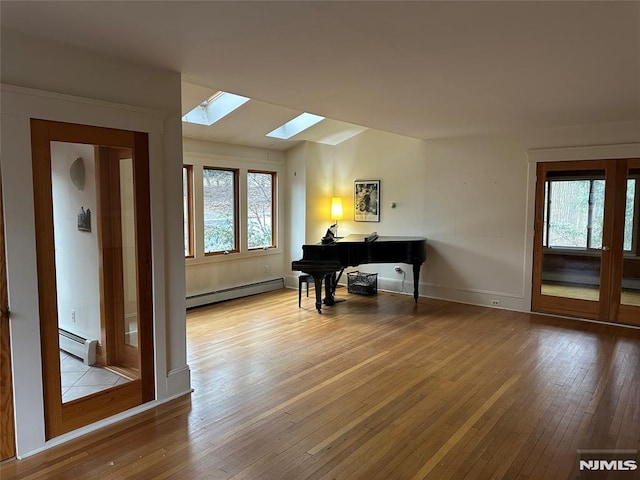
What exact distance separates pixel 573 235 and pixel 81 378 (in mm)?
5678

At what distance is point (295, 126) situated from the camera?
6934 millimetres

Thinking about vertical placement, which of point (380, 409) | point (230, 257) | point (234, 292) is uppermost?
point (230, 257)

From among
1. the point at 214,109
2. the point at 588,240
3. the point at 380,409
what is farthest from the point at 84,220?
the point at 588,240

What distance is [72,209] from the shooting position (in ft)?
9.56

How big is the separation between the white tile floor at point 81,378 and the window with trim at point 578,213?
536 centimetres

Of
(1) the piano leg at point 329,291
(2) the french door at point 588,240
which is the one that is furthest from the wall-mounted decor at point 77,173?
(2) the french door at point 588,240

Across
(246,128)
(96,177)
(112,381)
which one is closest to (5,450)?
(112,381)

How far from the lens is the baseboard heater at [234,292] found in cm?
627

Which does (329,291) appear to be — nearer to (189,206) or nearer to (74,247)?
(189,206)

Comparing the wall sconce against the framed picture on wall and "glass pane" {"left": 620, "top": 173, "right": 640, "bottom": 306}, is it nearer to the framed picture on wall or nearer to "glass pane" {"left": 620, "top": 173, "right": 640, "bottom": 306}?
the framed picture on wall

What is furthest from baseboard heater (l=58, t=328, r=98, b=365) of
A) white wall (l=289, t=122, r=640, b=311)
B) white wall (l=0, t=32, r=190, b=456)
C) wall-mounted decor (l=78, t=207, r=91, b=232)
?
white wall (l=289, t=122, r=640, b=311)

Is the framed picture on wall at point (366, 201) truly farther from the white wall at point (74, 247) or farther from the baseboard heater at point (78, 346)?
the baseboard heater at point (78, 346)

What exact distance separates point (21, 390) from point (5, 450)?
1.12 ft

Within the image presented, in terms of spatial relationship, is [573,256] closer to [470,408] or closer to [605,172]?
[605,172]
